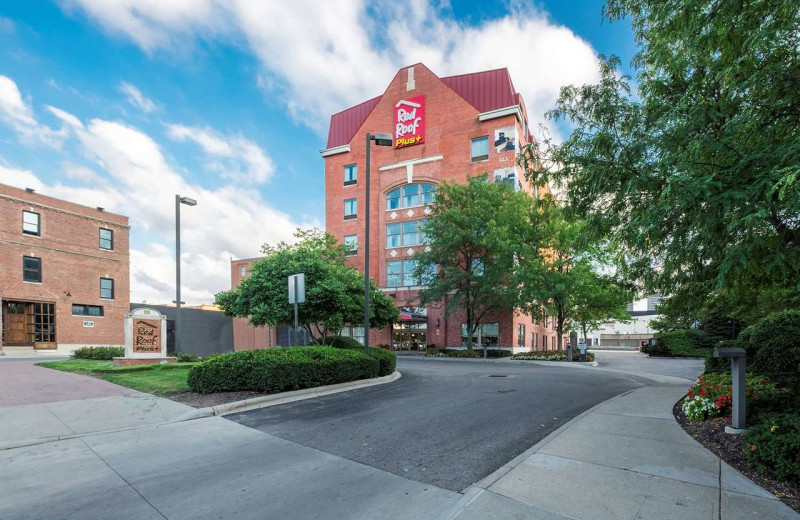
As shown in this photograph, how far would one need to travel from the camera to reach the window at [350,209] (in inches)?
1606

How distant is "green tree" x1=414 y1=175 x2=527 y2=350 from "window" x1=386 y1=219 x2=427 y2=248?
4.67m

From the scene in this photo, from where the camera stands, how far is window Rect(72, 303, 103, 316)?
33.0 m

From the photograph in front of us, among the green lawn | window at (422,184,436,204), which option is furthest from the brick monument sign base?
window at (422,184,436,204)

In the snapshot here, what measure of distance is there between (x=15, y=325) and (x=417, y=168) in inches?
1295

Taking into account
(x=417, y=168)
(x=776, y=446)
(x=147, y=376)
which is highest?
(x=417, y=168)

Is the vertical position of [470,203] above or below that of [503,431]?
above

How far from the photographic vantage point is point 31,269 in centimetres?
3083

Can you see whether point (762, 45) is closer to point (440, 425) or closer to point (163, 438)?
point (440, 425)

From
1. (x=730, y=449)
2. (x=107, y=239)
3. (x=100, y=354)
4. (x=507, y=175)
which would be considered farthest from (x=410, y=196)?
(x=730, y=449)

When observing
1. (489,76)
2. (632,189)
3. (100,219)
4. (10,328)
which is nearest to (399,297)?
(489,76)

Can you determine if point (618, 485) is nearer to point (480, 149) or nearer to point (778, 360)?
point (778, 360)

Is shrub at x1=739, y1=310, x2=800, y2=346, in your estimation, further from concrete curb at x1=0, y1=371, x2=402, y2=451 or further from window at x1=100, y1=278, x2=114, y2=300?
window at x1=100, y1=278, x2=114, y2=300

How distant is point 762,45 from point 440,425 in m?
7.01

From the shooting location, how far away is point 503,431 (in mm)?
6984
